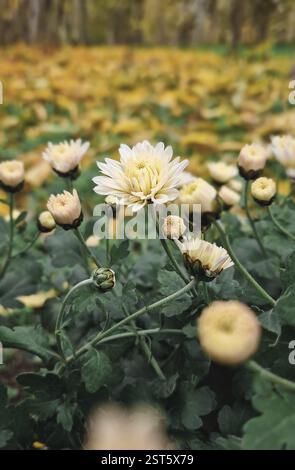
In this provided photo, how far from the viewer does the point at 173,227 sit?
82cm

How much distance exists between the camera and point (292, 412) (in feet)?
2.01

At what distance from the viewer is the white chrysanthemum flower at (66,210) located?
869mm

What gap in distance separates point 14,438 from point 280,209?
64cm

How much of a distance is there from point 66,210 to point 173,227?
16 cm

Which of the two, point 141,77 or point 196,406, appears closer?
point 196,406

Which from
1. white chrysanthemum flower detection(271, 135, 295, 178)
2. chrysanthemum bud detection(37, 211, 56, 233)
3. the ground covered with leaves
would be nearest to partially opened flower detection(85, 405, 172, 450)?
the ground covered with leaves

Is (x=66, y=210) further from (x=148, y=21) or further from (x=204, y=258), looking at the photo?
(x=148, y=21)

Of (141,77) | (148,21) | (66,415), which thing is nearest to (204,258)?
(66,415)

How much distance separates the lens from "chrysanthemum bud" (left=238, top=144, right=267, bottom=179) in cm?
101

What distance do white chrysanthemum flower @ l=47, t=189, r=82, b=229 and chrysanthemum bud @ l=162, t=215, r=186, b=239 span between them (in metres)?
0.14

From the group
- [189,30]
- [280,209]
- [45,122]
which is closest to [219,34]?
[189,30]

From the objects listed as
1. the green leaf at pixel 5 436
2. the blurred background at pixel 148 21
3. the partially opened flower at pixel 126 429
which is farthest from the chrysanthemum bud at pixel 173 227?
the blurred background at pixel 148 21

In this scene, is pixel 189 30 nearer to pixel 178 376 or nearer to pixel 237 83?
pixel 237 83

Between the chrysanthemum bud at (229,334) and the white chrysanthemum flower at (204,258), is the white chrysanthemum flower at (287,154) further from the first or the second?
the chrysanthemum bud at (229,334)
